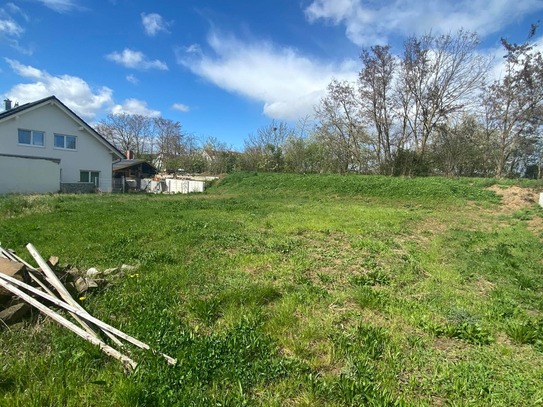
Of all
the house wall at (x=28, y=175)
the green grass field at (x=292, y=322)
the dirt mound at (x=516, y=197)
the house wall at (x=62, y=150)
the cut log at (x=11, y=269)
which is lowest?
the green grass field at (x=292, y=322)

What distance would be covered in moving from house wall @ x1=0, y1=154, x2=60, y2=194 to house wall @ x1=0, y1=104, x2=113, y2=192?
6.55 feet

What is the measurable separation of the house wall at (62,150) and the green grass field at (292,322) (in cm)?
1782

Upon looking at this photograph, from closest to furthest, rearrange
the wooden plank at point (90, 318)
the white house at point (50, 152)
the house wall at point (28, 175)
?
1. the wooden plank at point (90, 318)
2. the house wall at point (28, 175)
3. the white house at point (50, 152)

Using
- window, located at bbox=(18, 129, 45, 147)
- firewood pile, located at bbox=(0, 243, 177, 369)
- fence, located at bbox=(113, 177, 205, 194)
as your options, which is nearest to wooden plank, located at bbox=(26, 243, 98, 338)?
firewood pile, located at bbox=(0, 243, 177, 369)

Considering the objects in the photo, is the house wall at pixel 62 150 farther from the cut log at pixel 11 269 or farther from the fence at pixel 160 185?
the cut log at pixel 11 269

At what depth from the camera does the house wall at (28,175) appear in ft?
63.5

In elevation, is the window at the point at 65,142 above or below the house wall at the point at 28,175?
above

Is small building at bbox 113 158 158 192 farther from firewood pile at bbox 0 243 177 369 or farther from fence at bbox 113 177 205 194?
firewood pile at bbox 0 243 177 369

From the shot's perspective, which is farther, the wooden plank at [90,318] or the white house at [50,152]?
the white house at [50,152]

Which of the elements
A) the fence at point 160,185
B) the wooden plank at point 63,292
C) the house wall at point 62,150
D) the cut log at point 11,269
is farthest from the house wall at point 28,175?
the cut log at point 11,269

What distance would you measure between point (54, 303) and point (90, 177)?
2552 cm

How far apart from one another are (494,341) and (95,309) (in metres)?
4.15

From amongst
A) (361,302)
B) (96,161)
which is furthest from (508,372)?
(96,161)

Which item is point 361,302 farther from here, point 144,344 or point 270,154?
point 270,154
